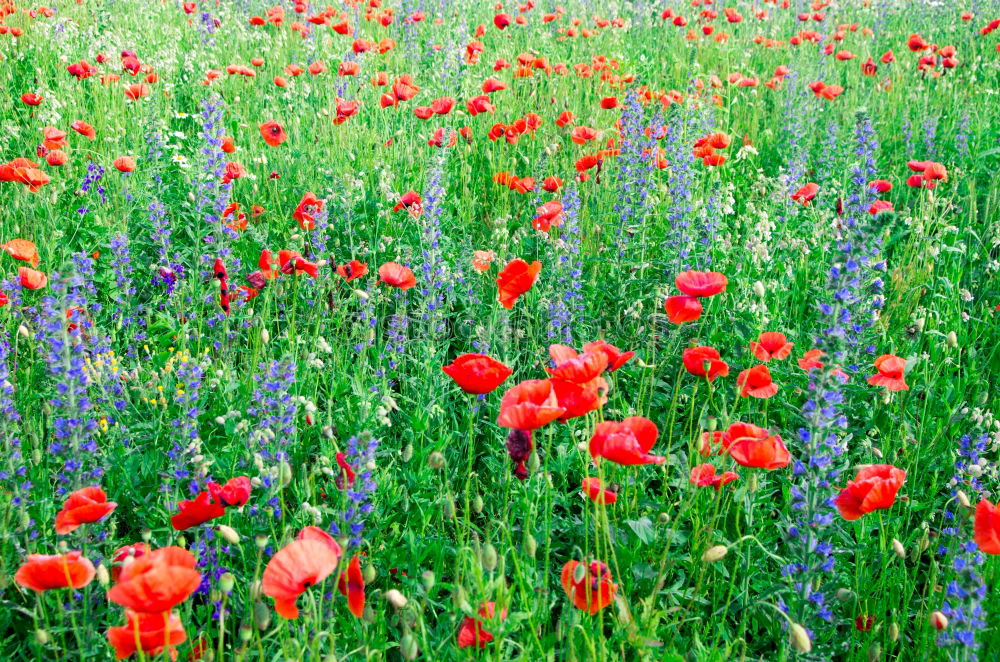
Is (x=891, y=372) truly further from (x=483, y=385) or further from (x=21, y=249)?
(x=21, y=249)

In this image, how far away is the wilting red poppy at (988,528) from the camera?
1.33m

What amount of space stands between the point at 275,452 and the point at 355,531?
1.16ft

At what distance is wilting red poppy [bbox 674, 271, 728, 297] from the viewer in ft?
6.13

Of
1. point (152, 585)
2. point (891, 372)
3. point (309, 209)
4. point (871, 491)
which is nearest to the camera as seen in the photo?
point (152, 585)

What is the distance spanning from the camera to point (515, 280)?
2.09 metres

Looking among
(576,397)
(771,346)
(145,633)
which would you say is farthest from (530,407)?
(771,346)

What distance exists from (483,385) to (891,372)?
1.14 metres

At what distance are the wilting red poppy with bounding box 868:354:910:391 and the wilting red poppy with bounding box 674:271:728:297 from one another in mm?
516

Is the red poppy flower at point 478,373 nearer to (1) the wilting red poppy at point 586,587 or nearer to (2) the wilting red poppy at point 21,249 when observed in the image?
(1) the wilting red poppy at point 586,587

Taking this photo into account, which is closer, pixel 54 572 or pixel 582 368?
pixel 54 572

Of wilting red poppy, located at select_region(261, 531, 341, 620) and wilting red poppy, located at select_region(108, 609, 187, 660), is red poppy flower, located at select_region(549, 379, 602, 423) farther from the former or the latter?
wilting red poppy, located at select_region(108, 609, 187, 660)

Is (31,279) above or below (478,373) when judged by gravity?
below

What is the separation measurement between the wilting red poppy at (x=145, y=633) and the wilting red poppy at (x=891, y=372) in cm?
172

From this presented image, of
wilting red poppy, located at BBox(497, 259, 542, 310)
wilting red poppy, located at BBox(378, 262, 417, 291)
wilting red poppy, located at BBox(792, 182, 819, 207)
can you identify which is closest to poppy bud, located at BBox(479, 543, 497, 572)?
wilting red poppy, located at BBox(497, 259, 542, 310)
